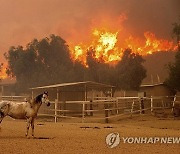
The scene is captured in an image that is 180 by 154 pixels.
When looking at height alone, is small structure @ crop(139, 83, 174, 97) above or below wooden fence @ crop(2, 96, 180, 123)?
above

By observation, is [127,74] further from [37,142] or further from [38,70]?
[37,142]

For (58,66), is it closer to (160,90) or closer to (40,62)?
(40,62)

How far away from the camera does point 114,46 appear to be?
55062 mm

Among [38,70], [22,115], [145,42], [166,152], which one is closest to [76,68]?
[38,70]

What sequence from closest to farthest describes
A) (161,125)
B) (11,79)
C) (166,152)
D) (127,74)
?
1. (166,152)
2. (161,125)
3. (127,74)
4. (11,79)

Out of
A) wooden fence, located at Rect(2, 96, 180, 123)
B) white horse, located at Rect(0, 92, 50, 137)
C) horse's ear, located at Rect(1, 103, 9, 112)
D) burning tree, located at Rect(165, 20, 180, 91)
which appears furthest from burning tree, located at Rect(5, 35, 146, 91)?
horse's ear, located at Rect(1, 103, 9, 112)

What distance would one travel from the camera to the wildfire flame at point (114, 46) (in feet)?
180

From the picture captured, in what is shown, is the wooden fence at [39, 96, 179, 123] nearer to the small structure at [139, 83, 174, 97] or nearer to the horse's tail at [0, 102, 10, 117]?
the small structure at [139, 83, 174, 97]

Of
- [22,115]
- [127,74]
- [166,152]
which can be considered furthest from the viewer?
[127,74]

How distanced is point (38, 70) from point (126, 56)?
19.8 metres

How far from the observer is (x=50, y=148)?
30.8 ft

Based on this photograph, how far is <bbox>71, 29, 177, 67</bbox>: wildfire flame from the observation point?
54719 mm

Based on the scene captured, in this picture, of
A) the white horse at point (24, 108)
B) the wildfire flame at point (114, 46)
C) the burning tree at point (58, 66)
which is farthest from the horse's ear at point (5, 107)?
the wildfire flame at point (114, 46)

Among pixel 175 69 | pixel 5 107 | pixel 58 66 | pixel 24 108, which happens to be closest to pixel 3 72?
pixel 58 66
